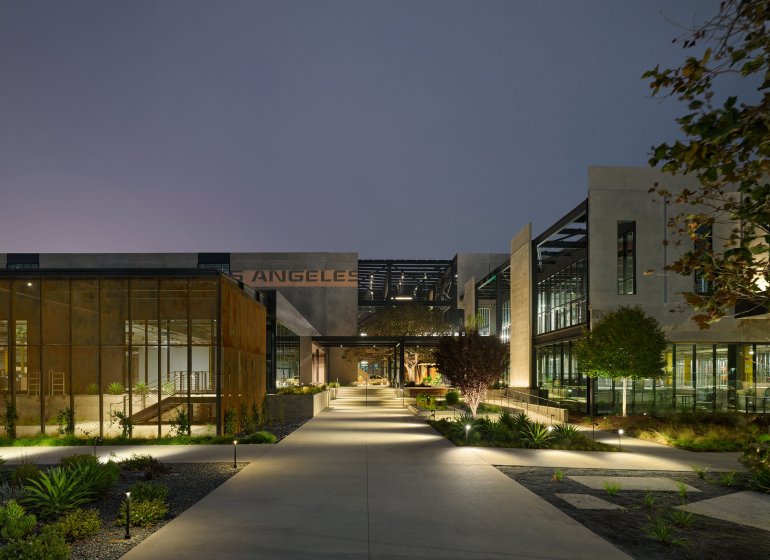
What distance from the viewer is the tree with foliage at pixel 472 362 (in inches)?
1000

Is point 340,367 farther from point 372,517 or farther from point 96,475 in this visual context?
point 372,517

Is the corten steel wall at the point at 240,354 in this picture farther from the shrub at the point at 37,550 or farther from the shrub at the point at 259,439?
the shrub at the point at 37,550

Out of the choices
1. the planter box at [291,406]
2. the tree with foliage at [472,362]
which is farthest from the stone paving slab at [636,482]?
the planter box at [291,406]

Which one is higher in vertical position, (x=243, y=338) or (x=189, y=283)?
(x=189, y=283)

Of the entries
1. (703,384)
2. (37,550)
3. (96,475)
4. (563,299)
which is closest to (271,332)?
(563,299)

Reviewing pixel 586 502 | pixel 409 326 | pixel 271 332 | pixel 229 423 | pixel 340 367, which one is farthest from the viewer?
pixel 340 367

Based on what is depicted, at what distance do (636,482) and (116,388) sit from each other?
53.6 ft

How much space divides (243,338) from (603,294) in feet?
57.6

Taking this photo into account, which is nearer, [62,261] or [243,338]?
[243,338]

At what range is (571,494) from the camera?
11875mm

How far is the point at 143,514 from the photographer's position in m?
9.56

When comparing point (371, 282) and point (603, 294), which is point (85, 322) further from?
point (371, 282)

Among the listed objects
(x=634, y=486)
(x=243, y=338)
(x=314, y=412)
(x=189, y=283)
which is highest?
(x=189, y=283)

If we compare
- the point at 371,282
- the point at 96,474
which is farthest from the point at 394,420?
the point at 371,282
